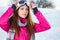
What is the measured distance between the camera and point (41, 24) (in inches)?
45.0

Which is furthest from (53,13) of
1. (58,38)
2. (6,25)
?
(6,25)

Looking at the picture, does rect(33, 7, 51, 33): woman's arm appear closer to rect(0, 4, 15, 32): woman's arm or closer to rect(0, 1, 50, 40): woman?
rect(0, 1, 50, 40): woman

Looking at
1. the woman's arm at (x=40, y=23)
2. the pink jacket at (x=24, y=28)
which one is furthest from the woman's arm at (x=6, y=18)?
the woman's arm at (x=40, y=23)

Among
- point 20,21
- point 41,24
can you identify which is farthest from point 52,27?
point 20,21

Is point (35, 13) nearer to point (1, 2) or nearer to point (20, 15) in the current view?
point (20, 15)

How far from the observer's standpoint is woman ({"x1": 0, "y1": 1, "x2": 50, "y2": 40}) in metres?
1.11

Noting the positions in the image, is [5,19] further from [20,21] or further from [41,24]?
[41,24]

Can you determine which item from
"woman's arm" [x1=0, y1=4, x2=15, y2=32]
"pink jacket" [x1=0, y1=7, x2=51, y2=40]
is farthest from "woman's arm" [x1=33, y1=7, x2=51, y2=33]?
"woman's arm" [x1=0, y1=4, x2=15, y2=32]

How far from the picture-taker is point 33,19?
1.15m

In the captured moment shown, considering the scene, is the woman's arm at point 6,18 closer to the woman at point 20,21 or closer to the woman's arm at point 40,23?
the woman at point 20,21

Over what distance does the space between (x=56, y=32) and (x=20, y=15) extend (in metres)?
0.25

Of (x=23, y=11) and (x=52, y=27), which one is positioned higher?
(x=23, y=11)

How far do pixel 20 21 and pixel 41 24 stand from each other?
12 centimetres

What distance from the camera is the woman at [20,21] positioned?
3.65 feet
